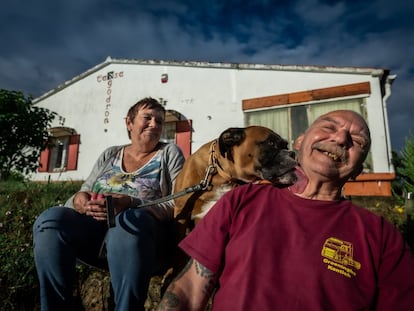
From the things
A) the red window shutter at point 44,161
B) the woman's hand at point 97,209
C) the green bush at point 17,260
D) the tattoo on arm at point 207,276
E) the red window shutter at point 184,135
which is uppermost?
the red window shutter at point 184,135

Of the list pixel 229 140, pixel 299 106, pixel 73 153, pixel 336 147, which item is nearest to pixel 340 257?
pixel 336 147

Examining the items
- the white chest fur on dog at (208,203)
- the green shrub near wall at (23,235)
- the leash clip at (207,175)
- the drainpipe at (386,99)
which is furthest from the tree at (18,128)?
the drainpipe at (386,99)

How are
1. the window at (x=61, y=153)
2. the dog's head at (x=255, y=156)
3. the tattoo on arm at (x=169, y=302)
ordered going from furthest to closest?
the window at (x=61, y=153) → the dog's head at (x=255, y=156) → the tattoo on arm at (x=169, y=302)

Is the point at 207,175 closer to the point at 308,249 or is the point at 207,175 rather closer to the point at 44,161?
the point at 308,249

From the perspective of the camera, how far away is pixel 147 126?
7.92 ft

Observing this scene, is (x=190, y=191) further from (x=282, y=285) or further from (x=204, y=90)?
(x=204, y=90)

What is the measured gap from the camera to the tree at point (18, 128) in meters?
7.25

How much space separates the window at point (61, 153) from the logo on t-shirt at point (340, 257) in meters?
11.8

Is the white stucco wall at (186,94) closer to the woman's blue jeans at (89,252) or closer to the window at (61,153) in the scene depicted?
the window at (61,153)

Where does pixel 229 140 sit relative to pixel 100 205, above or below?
above

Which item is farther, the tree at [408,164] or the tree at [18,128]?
the tree at [18,128]

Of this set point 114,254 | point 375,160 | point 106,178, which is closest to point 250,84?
point 375,160

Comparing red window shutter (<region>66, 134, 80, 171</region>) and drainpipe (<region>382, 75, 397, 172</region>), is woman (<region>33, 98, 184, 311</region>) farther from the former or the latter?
red window shutter (<region>66, 134, 80, 171</region>)

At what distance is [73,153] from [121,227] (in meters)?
11.2
